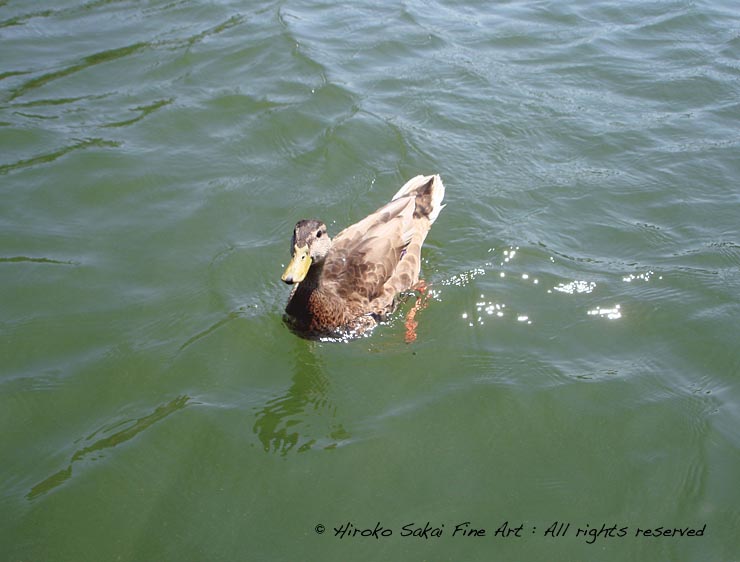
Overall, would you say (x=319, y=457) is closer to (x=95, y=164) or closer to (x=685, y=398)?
(x=685, y=398)

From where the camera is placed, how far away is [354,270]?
6.16 metres

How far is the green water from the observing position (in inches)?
176

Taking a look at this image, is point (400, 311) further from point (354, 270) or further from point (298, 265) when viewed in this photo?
point (298, 265)

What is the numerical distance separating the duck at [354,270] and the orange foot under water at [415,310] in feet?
0.24

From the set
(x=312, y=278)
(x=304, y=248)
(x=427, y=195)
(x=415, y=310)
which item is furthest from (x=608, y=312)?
(x=304, y=248)

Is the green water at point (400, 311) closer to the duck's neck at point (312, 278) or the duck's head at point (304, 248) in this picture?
the duck's neck at point (312, 278)

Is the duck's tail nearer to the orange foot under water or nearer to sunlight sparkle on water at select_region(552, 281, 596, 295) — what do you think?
the orange foot under water

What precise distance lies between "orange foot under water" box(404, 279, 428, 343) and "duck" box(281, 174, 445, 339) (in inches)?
2.8

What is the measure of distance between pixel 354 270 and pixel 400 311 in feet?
1.86

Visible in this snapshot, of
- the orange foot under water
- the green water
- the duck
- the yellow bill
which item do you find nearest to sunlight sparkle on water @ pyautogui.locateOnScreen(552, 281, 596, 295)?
the green water

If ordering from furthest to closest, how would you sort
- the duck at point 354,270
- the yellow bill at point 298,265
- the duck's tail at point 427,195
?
the duck's tail at point 427,195 → the duck at point 354,270 → the yellow bill at point 298,265

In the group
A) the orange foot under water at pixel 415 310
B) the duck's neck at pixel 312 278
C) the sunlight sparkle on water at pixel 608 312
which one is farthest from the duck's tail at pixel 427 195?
the sunlight sparkle on water at pixel 608 312

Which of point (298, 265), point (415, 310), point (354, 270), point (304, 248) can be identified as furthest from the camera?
point (415, 310)

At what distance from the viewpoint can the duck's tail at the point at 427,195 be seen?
7016 millimetres
